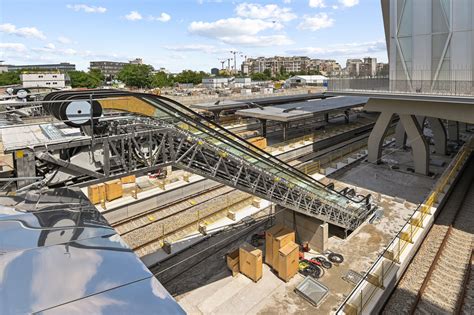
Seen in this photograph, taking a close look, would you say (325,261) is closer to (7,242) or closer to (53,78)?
(7,242)

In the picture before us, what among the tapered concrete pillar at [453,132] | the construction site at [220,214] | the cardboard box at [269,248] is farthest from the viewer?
the tapered concrete pillar at [453,132]

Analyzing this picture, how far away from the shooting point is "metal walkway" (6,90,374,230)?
634 cm

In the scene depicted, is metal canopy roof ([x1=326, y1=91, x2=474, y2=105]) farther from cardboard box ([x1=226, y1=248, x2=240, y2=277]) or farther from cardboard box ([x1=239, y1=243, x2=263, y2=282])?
cardboard box ([x1=226, y1=248, x2=240, y2=277])

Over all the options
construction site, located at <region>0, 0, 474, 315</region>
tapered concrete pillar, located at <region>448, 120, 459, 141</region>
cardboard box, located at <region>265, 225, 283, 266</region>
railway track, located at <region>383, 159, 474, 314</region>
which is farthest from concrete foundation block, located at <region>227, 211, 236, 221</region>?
tapered concrete pillar, located at <region>448, 120, 459, 141</region>

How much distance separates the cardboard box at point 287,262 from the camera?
10.9 m

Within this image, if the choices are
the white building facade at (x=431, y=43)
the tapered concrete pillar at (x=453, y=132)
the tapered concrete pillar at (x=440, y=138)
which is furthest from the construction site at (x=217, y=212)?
the tapered concrete pillar at (x=453, y=132)

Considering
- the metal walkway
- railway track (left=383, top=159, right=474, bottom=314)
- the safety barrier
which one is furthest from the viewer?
railway track (left=383, top=159, right=474, bottom=314)

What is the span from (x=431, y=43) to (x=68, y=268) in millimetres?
22152

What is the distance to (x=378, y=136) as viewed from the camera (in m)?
23.5

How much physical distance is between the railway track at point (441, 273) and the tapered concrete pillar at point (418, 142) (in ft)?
17.2

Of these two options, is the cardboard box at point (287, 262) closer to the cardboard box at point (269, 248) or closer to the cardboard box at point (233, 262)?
the cardboard box at point (269, 248)

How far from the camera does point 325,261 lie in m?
12.2

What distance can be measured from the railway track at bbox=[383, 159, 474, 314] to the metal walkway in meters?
4.34

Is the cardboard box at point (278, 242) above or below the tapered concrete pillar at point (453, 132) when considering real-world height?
below
